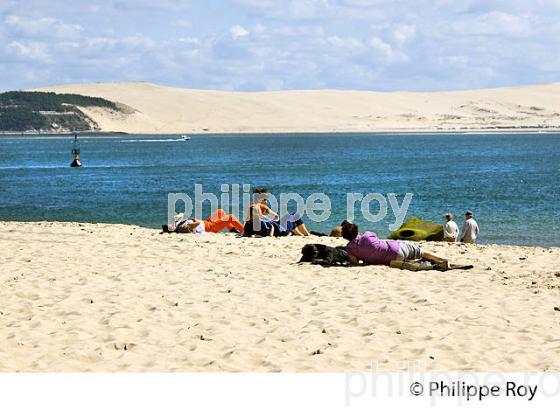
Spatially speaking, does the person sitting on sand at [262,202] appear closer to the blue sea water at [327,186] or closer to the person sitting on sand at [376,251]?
the blue sea water at [327,186]

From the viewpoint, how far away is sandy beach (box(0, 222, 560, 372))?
8.22 meters

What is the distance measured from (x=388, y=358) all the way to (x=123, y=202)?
30136 millimetres

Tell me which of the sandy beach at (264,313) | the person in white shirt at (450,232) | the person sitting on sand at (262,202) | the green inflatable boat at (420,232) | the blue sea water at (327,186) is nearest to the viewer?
the sandy beach at (264,313)

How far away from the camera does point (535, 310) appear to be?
33.1 ft

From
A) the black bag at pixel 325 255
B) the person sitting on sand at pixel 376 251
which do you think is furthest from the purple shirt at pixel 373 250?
the black bag at pixel 325 255

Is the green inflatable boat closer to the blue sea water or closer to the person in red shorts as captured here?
the person in red shorts

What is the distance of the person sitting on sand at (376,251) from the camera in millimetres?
13367

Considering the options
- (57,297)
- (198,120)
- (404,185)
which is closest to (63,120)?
(198,120)

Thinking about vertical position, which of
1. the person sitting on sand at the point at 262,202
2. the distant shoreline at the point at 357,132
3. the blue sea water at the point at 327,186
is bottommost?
the blue sea water at the point at 327,186

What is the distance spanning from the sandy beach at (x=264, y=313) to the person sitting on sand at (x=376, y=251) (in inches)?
11.4

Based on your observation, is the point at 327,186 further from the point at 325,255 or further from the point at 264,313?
the point at 264,313

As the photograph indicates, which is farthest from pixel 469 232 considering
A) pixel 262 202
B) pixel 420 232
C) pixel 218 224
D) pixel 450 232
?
pixel 218 224

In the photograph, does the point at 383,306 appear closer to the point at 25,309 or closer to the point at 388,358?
the point at 388,358

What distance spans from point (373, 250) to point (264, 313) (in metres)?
3.68
